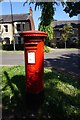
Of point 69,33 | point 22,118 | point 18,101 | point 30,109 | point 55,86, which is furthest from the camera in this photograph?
point 69,33

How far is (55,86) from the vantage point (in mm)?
8242

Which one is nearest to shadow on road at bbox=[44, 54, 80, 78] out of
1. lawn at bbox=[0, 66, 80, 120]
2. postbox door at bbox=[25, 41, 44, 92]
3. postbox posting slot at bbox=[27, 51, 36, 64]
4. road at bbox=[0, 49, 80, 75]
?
road at bbox=[0, 49, 80, 75]

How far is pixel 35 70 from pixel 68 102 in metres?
1.07

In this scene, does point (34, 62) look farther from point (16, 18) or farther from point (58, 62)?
point (16, 18)

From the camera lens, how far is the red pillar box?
632 centimetres

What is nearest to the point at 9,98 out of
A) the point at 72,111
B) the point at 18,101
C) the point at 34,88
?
the point at 18,101

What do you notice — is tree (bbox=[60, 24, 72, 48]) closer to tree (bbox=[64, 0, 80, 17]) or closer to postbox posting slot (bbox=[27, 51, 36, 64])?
tree (bbox=[64, 0, 80, 17])

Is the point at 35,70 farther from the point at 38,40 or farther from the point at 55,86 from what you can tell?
the point at 55,86

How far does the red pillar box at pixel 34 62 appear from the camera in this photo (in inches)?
249

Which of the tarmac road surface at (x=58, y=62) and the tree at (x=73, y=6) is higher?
the tree at (x=73, y=6)

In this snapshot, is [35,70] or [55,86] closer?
[35,70]

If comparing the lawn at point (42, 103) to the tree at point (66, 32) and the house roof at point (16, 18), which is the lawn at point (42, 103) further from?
the house roof at point (16, 18)

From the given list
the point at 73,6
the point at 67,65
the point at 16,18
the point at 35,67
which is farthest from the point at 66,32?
the point at 35,67

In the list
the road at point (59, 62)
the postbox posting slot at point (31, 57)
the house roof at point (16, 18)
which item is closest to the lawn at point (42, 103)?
the postbox posting slot at point (31, 57)
